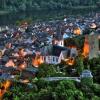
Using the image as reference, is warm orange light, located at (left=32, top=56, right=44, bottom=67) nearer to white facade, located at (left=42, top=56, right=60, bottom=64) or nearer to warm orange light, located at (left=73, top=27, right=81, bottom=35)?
white facade, located at (left=42, top=56, right=60, bottom=64)

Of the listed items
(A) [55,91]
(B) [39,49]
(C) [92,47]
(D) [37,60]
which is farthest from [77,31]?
(A) [55,91]

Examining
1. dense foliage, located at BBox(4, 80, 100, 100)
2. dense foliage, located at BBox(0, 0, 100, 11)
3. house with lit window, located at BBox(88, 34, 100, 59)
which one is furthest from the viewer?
dense foliage, located at BBox(0, 0, 100, 11)

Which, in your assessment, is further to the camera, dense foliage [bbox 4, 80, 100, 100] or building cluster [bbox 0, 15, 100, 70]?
building cluster [bbox 0, 15, 100, 70]

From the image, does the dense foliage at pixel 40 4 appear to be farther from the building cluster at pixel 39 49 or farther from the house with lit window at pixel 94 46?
the house with lit window at pixel 94 46

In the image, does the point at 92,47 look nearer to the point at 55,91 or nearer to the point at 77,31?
the point at 55,91

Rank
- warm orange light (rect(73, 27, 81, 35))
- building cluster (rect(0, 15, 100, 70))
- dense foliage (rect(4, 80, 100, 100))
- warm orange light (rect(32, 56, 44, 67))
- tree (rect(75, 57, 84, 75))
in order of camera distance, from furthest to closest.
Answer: warm orange light (rect(73, 27, 81, 35)) < warm orange light (rect(32, 56, 44, 67)) < building cluster (rect(0, 15, 100, 70)) < tree (rect(75, 57, 84, 75)) < dense foliage (rect(4, 80, 100, 100))

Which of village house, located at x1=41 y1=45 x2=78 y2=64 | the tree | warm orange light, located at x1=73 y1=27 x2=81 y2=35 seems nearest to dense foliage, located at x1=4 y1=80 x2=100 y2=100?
the tree

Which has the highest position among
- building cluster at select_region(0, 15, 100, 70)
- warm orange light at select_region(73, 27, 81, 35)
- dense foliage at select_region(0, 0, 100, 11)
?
building cluster at select_region(0, 15, 100, 70)

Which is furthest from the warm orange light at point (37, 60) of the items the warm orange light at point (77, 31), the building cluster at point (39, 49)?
the warm orange light at point (77, 31)

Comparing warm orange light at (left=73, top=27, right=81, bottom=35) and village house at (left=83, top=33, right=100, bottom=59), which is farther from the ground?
village house at (left=83, top=33, right=100, bottom=59)
